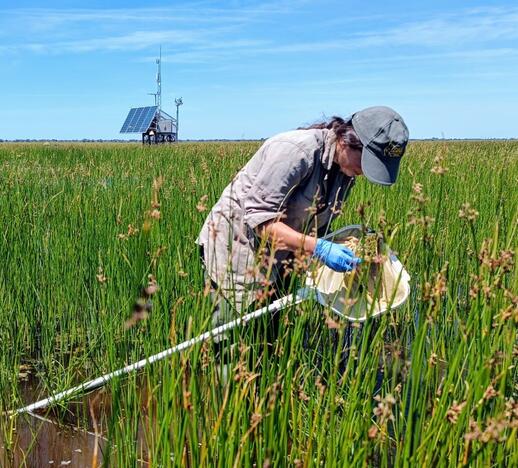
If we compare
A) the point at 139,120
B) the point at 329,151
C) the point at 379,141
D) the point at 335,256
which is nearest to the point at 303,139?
the point at 329,151

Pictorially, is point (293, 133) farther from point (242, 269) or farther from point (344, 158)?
point (242, 269)

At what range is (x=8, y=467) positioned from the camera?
2393mm

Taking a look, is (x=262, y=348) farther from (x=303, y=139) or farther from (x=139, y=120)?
(x=139, y=120)

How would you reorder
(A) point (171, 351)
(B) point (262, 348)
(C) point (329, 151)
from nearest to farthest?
(A) point (171, 351)
(C) point (329, 151)
(B) point (262, 348)

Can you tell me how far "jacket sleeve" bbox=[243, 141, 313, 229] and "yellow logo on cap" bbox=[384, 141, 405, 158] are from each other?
29 centimetres

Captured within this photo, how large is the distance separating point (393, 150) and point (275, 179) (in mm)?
433

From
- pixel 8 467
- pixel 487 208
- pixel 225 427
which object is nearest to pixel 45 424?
pixel 8 467

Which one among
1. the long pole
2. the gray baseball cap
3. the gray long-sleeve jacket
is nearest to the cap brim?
the gray baseball cap

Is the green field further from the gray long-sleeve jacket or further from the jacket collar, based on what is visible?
the jacket collar

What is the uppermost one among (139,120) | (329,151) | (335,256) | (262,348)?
(139,120)

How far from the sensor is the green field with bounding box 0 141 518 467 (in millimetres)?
1407

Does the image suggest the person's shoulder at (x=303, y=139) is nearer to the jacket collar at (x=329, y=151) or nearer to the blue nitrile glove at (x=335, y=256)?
the jacket collar at (x=329, y=151)

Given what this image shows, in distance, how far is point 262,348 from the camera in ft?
10.5

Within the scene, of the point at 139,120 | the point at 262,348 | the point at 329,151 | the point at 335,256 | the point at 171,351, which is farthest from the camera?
the point at 139,120
